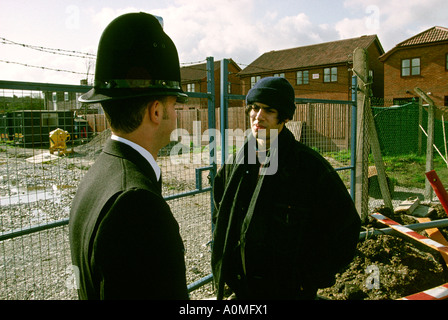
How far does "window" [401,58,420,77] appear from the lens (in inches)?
1151

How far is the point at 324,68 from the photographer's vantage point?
3391 cm

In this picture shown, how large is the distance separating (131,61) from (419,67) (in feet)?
112

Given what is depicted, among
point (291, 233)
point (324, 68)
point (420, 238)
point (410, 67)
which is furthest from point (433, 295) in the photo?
point (324, 68)

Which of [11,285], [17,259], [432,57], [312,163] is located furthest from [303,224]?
[432,57]

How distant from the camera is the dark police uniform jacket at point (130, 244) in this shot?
0.94 m

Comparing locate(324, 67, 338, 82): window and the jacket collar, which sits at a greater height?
locate(324, 67, 338, 82): window

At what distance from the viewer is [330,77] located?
1318 inches

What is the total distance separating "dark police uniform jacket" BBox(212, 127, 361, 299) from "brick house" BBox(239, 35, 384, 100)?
3005 cm

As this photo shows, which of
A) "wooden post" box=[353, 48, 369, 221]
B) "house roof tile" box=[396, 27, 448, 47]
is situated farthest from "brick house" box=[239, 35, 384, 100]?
"wooden post" box=[353, 48, 369, 221]

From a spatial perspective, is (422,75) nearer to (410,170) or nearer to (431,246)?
(410,170)

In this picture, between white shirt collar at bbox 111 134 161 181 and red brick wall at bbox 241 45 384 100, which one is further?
red brick wall at bbox 241 45 384 100

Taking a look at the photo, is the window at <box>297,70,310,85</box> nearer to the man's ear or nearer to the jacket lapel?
the man's ear
